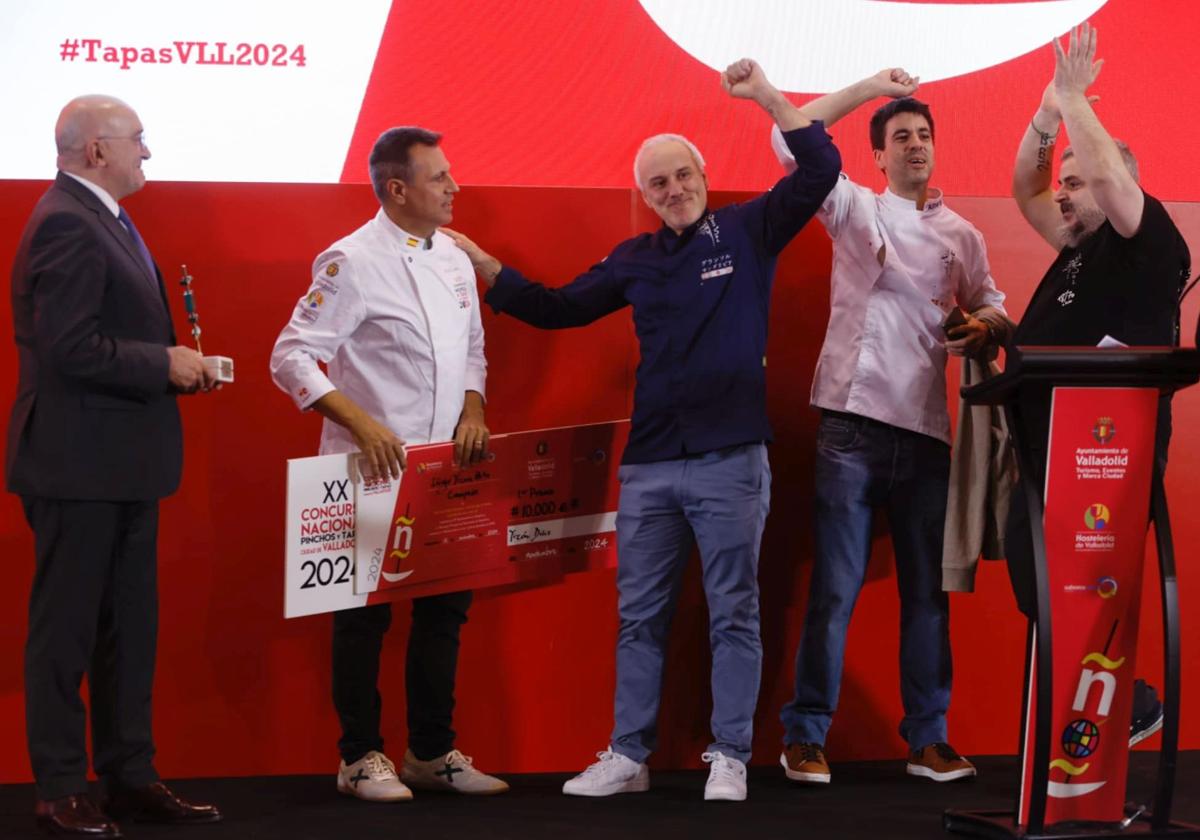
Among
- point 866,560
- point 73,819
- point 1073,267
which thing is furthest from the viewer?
point 866,560

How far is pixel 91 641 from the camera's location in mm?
2863

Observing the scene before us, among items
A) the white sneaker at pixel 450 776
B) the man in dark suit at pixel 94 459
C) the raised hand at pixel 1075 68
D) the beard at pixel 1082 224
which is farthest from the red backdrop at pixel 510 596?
the raised hand at pixel 1075 68

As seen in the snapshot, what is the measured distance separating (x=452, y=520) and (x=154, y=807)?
0.96 metres

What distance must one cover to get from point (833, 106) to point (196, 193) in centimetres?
168

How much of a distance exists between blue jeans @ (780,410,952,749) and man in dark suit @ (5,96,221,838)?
1517 mm

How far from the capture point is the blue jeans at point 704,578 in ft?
10.5

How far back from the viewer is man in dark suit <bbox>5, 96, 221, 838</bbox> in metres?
2.80

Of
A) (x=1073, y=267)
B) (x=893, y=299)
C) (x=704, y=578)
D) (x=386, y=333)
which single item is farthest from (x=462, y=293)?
(x=1073, y=267)

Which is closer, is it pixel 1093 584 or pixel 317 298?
pixel 1093 584

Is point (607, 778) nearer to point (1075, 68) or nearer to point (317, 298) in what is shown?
point (317, 298)

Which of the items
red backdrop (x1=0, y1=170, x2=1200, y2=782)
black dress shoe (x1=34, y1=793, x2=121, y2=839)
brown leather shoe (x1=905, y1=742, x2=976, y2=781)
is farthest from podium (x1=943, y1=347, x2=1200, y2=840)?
black dress shoe (x1=34, y1=793, x2=121, y2=839)

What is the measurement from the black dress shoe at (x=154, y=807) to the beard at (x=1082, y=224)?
94.1 inches

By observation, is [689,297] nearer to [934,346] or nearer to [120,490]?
[934,346]

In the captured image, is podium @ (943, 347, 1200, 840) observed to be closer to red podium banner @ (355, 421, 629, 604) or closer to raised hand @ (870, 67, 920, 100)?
raised hand @ (870, 67, 920, 100)
